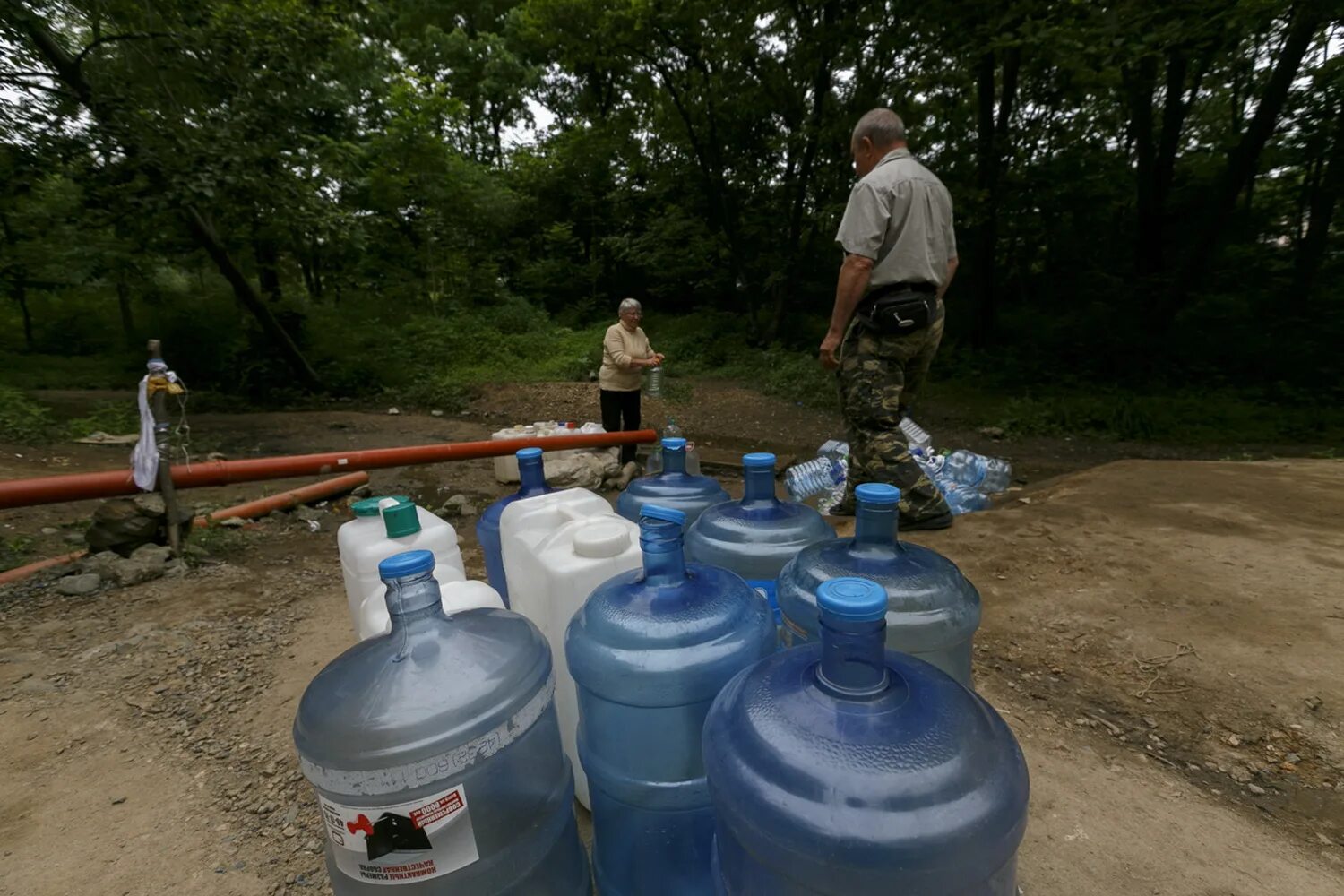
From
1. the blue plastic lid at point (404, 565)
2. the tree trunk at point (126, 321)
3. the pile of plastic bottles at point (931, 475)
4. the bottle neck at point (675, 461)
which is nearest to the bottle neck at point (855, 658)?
the blue plastic lid at point (404, 565)

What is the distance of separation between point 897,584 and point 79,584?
413cm

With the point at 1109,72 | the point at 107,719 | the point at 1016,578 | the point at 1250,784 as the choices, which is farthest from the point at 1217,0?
the point at 107,719

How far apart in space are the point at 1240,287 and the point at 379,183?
18.5m

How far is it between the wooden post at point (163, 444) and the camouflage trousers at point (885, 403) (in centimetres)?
373

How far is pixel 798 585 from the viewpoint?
143 centimetres

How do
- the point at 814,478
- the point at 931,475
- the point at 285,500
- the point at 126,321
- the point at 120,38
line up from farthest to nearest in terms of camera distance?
the point at 126,321 < the point at 120,38 < the point at 814,478 < the point at 931,475 < the point at 285,500

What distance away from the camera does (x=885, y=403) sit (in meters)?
3.49

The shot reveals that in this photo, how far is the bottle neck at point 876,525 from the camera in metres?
1.36

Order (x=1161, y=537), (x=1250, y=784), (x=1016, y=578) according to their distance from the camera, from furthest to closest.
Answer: (x=1161, y=537), (x=1016, y=578), (x=1250, y=784)

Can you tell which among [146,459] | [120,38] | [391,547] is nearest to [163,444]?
[146,459]

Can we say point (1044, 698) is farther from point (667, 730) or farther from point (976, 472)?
point (976, 472)

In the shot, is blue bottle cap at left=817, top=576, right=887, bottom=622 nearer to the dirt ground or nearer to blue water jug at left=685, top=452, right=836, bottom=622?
blue water jug at left=685, top=452, right=836, bottom=622

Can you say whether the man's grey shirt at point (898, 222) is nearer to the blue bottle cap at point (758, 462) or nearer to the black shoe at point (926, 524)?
the black shoe at point (926, 524)

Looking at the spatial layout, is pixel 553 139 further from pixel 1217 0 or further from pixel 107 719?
pixel 107 719
